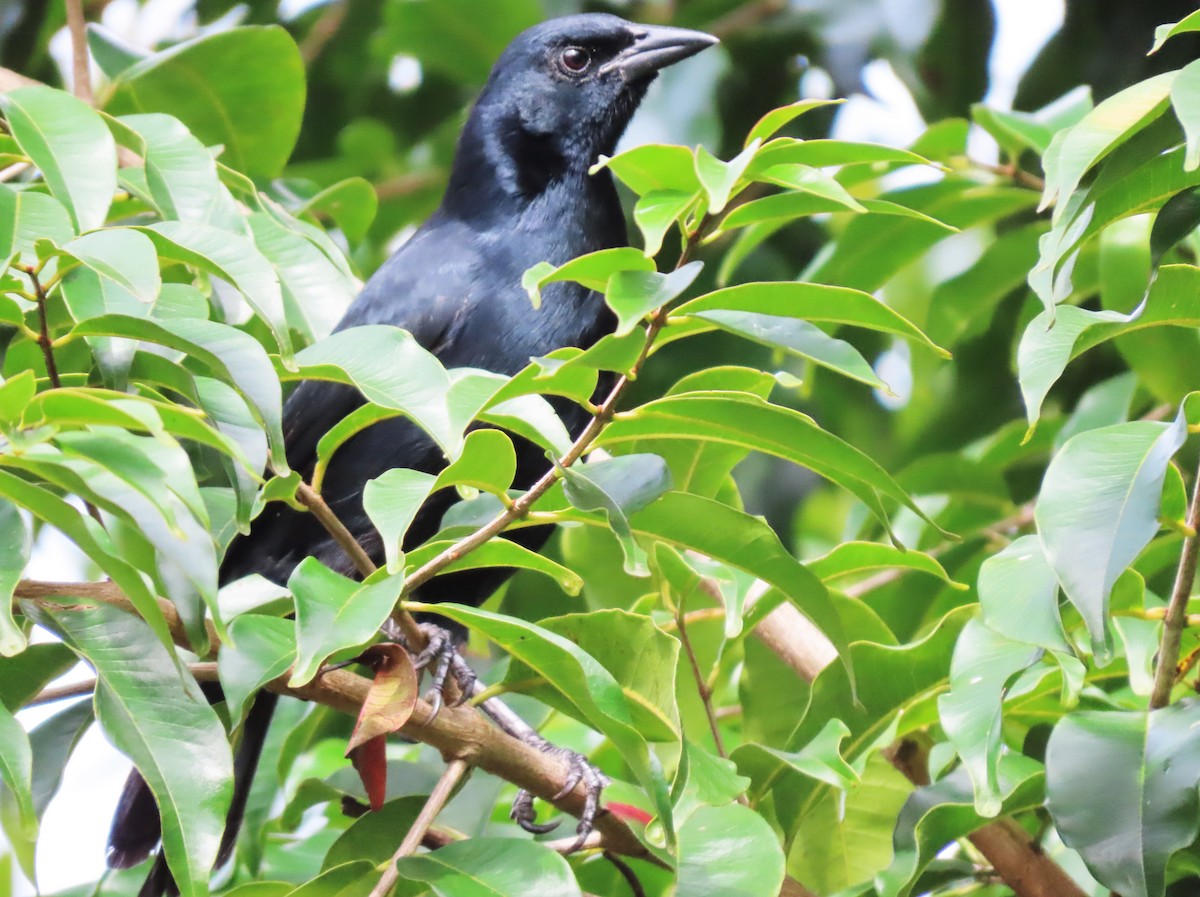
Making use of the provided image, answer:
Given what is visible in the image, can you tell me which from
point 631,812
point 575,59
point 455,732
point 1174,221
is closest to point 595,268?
point 1174,221

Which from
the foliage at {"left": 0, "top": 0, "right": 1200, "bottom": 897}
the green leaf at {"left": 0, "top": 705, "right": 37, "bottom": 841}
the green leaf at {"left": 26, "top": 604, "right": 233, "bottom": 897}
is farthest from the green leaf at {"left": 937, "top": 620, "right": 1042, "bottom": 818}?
the green leaf at {"left": 0, "top": 705, "right": 37, "bottom": 841}

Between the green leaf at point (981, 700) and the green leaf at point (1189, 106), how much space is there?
0.59m

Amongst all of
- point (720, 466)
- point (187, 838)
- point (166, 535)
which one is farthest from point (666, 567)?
point (166, 535)

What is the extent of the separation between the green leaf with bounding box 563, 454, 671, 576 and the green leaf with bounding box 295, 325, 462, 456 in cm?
13

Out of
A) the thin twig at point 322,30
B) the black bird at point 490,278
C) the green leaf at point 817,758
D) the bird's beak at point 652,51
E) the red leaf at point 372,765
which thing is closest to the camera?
the green leaf at point 817,758

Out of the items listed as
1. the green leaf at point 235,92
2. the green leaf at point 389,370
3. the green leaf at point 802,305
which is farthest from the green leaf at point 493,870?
the green leaf at point 235,92

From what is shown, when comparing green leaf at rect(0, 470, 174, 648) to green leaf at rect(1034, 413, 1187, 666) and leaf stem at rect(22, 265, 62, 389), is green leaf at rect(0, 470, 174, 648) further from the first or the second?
green leaf at rect(1034, 413, 1187, 666)

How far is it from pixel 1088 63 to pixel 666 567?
2240mm

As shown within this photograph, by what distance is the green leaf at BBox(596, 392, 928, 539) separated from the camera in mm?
1379

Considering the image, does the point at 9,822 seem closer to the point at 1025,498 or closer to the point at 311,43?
the point at 1025,498

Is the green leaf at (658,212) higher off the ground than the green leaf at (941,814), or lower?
higher

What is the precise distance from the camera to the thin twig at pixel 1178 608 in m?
1.47

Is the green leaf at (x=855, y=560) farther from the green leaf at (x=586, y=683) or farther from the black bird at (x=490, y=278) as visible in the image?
the black bird at (x=490, y=278)

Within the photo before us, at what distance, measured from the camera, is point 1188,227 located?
1387mm
